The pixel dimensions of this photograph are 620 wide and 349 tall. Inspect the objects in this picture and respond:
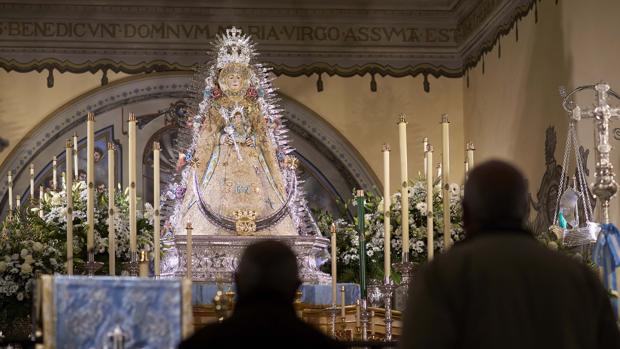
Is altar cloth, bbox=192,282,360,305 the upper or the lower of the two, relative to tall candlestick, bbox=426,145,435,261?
lower

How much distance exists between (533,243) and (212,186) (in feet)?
16.8

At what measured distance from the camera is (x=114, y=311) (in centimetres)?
388

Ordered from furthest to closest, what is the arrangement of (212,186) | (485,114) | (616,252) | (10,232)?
(485,114), (212,186), (10,232), (616,252)

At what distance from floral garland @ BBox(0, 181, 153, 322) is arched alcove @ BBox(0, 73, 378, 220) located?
9.20ft

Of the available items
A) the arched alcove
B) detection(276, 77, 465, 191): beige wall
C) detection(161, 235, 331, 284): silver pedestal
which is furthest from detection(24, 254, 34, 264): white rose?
Answer: detection(276, 77, 465, 191): beige wall

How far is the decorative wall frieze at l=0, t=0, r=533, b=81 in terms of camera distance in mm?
11812

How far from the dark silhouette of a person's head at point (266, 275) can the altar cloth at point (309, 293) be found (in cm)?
393

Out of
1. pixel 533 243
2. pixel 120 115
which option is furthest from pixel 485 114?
pixel 533 243

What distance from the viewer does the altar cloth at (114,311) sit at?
384cm

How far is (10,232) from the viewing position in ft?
23.0

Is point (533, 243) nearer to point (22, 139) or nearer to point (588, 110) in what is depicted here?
point (588, 110)

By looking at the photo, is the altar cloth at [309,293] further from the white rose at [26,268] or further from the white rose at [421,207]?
the white rose at [26,268]

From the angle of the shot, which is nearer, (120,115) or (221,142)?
(221,142)

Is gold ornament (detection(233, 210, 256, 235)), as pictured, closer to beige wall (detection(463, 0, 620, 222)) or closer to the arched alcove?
beige wall (detection(463, 0, 620, 222))
